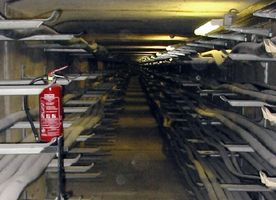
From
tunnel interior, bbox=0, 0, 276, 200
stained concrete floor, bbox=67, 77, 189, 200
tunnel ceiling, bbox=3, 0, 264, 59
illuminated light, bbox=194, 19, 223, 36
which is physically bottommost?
stained concrete floor, bbox=67, 77, 189, 200

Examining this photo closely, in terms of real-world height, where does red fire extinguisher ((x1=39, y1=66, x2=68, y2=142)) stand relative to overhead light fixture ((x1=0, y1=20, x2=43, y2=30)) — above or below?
below

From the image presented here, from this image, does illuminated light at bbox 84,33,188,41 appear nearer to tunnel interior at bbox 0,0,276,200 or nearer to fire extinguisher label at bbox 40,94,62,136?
tunnel interior at bbox 0,0,276,200

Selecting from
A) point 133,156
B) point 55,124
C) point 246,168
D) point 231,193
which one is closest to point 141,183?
point 133,156

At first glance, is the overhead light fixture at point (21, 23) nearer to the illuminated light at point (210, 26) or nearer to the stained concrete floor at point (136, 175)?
the illuminated light at point (210, 26)

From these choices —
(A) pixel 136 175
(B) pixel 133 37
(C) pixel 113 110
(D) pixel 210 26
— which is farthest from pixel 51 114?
(C) pixel 113 110

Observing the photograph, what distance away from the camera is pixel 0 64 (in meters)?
3.27

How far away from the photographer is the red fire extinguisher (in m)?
2.46

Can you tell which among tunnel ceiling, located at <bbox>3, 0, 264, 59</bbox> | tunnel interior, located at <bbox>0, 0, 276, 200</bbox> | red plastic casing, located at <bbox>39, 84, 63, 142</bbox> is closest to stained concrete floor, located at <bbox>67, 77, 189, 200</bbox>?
tunnel interior, located at <bbox>0, 0, 276, 200</bbox>

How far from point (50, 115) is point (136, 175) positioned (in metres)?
4.18

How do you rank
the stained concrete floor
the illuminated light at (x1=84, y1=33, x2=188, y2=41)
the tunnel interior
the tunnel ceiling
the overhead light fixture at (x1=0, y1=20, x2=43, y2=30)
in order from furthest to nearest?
the illuminated light at (x1=84, y1=33, x2=188, y2=41) < the stained concrete floor < the tunnel ceiling < the tunnel interior < the overhead light fixture at (x1=0, y1=20, x2=43, y2=30)

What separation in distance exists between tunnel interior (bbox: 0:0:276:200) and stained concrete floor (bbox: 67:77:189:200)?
0.08 feet

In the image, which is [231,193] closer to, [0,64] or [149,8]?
[149,8]

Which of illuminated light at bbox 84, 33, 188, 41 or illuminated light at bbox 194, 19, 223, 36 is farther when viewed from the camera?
illuminated light at bbox 84, 33, 188, 41

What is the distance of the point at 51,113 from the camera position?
8.14 ft
